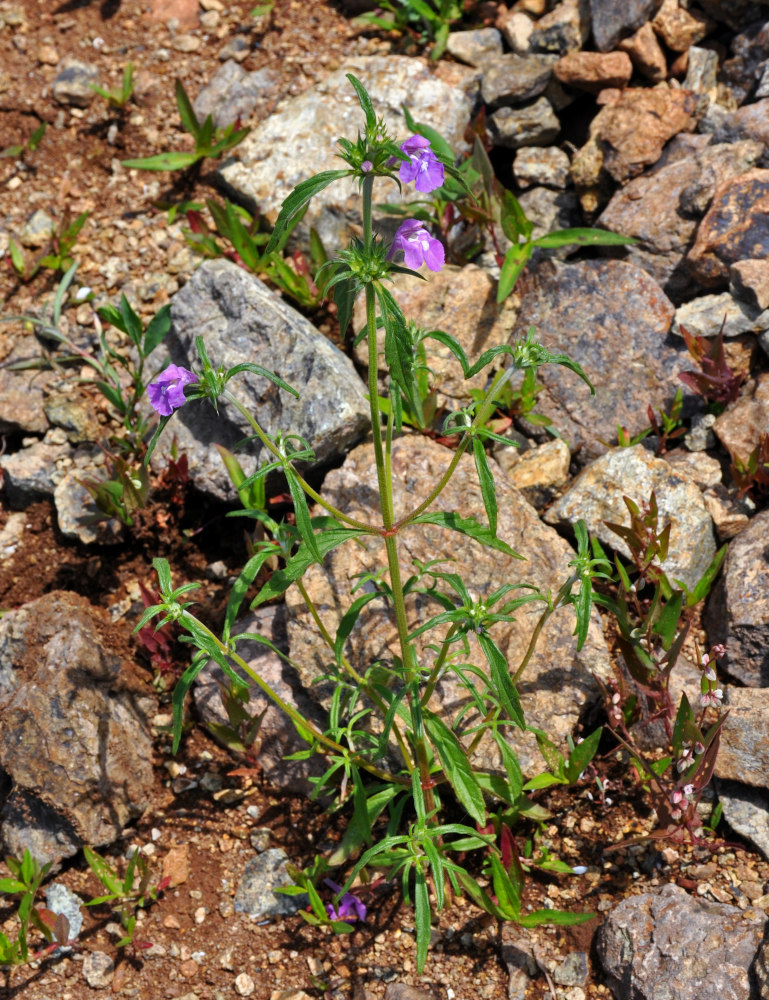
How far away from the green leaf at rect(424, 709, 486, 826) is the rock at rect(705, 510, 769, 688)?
58.9 inches

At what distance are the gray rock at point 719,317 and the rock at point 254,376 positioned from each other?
186 centimetres

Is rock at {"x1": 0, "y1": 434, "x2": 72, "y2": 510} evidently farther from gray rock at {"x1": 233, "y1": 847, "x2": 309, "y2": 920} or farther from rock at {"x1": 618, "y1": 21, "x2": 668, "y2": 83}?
rock at {"x1": 618, "y1": 21, "x2": 668, "y2": 83}

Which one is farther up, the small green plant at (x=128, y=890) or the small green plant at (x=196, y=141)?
the small green plant at (x=196, y=141)

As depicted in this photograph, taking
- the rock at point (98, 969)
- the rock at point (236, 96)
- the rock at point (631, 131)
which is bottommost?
the rock at point (98, 969)

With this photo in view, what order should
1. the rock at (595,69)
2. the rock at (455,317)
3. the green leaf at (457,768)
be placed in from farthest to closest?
the rock at (595,69) → the rock at (455,317) → the green leaf at (457,768)

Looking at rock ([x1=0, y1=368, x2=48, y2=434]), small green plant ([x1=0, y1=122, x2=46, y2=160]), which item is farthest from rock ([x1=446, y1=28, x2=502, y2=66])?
rock ([x1=0, y1=368, x2=48, y2=434])

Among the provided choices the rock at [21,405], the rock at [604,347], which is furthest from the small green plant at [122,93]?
the rock at [604,347]

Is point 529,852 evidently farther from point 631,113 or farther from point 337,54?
point 337,54

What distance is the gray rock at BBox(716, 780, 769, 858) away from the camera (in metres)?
3.88

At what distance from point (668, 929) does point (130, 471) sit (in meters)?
3.42

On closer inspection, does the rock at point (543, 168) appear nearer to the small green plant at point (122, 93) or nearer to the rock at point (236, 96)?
the rock at point (236, 96)

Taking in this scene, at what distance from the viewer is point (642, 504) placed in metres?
4.50

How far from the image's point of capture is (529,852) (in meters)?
4.07

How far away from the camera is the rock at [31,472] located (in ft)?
17.0
